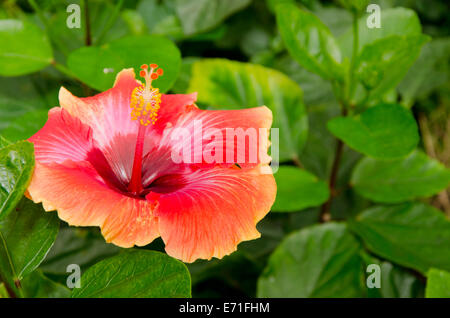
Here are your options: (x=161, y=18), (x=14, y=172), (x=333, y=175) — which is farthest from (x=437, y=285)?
(x=161, y=18)

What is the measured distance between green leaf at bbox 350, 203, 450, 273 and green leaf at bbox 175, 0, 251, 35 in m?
0.74

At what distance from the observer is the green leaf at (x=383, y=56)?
3.62 feet

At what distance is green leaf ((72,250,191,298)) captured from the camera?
2.56 feet

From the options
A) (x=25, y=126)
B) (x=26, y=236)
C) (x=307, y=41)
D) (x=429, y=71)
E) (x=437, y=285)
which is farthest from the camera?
(x=429, y=71)

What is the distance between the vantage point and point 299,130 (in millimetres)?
1382

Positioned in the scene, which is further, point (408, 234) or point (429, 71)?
point (429, 71)

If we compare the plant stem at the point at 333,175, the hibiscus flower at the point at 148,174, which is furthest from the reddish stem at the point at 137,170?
the plant stem at the point at 333,175

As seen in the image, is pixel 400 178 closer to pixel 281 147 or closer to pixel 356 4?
pixel 281 147

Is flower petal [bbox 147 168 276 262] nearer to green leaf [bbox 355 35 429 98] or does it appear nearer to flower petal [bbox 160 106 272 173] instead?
flower petal [bbox 160 106 272 173]

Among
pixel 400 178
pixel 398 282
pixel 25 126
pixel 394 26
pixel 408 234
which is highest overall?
pixel 394 26

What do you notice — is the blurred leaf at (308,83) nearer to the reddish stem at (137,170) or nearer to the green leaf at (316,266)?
the green leaf at (316,266)

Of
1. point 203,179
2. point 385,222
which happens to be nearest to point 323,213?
point 385,222

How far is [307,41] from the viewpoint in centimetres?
119

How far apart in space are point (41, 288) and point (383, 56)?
2.98 ft
